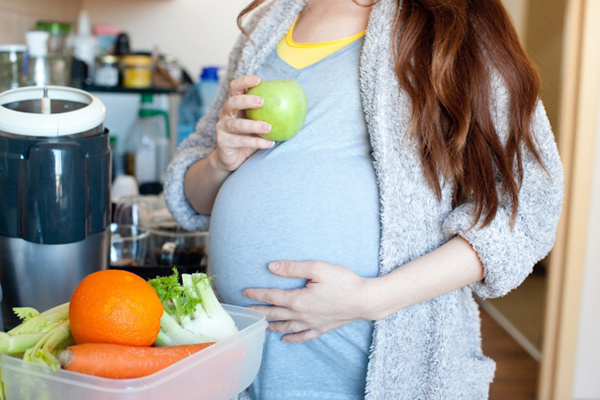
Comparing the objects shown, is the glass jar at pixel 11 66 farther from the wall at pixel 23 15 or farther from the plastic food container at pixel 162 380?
the plastic food container at pixel 162 380

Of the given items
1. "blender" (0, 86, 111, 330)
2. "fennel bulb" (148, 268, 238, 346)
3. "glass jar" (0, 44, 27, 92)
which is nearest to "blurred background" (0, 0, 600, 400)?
"glass jar" (0, 44, 27, 92)

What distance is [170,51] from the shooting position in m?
2.68

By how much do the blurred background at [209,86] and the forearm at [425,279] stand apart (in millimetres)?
870

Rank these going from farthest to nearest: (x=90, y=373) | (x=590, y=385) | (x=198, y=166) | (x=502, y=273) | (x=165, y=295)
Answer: (x=590, y=385) → (x=198, y=166) → (x=502, y=273) → (x=165, y=295) → (x=90, y=373)

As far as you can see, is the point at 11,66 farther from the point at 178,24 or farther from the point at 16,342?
the point at 16,342

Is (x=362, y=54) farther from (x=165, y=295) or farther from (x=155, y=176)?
(x=155, y=176)

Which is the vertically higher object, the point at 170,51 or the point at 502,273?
the point at 170,51

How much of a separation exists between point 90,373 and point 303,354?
1.57 ft

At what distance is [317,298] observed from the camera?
2.77 ft

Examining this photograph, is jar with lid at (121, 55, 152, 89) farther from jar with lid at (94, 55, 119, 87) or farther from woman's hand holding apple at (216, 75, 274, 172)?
woman's hand holding apple at (216, 75, 274, 172)

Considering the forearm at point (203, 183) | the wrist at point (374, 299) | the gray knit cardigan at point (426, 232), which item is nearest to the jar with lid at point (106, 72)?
the forearm at point (203, 183)

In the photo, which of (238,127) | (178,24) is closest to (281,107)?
(238,127)

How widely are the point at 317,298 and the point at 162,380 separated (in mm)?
349

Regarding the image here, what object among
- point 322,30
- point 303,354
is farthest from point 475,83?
point 303,354
